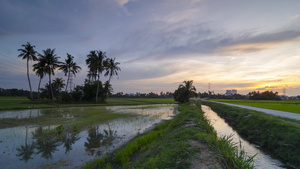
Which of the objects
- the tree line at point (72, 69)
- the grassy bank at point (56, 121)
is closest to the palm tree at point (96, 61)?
the tree line at point (72, 69)

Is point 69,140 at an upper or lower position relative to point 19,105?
lower

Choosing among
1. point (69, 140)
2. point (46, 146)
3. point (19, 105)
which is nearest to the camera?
point (46, 146)

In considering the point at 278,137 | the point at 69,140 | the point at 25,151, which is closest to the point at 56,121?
the point at 69,140

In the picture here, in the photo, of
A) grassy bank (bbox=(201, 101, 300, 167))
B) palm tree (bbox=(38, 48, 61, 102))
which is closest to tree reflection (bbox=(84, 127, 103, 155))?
grassy bank (bbox=(201, 101, 300, 167))

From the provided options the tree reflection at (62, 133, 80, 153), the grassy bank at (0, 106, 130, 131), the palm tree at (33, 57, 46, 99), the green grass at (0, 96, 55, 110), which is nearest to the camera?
the tree reflection at (62, 133, 80, 153)

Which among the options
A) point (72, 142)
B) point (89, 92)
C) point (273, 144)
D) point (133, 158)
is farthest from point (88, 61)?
point (273, 144)

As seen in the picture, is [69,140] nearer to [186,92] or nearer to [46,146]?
[46,146]

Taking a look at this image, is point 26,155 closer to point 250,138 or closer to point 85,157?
point 85,157

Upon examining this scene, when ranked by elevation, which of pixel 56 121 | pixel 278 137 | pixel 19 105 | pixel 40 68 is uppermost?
pixel 40 68

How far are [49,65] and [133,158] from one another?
37190 millimetres

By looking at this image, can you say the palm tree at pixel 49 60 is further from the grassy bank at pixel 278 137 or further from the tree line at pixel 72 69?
the grassy bank at pixel 278 137

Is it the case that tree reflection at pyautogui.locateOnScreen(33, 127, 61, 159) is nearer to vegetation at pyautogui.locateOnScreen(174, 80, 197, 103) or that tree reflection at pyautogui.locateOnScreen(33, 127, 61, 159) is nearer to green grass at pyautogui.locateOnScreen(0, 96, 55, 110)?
green grass at pyautogui.locateOnScreen(0, 96, 55, 110)

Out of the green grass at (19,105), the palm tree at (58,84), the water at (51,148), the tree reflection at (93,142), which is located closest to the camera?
the water at (51,148)

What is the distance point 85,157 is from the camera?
618 centimetres
